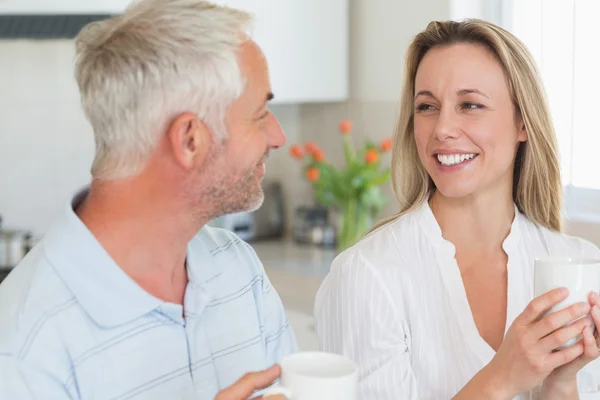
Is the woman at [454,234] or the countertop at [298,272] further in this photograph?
the countertop at [298,272]

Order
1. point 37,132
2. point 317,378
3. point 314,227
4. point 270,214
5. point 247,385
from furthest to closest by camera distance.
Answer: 1. point 270,214
2. point 314,227
3. point 37,132
4. point 247,385
5. point 317,378

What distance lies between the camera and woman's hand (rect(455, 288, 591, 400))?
1.29m

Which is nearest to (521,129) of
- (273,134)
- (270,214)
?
(273,134)

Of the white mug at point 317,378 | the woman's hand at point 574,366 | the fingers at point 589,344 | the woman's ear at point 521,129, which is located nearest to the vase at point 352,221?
the woman's ear at point 521,129

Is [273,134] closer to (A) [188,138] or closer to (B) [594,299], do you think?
(A) [188,138]

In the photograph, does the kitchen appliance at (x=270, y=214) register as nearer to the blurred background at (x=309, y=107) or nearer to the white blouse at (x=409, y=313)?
the blurred background at (x=309, y=107)

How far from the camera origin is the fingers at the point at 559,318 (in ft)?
4.18

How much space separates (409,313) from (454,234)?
228mm

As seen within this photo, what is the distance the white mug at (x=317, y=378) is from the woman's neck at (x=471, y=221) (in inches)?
37.4

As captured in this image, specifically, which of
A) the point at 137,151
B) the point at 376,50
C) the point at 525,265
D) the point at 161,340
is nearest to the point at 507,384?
the point at 525,265

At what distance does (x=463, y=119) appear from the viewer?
5.74 feet

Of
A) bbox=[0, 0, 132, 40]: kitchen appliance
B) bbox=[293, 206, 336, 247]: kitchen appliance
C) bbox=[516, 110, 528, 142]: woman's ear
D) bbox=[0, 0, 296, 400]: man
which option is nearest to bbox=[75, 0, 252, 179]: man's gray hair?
bbox=[0, 0, 296, 400]: man

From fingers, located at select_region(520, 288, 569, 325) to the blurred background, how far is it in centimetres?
155

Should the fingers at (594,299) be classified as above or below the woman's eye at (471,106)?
below
